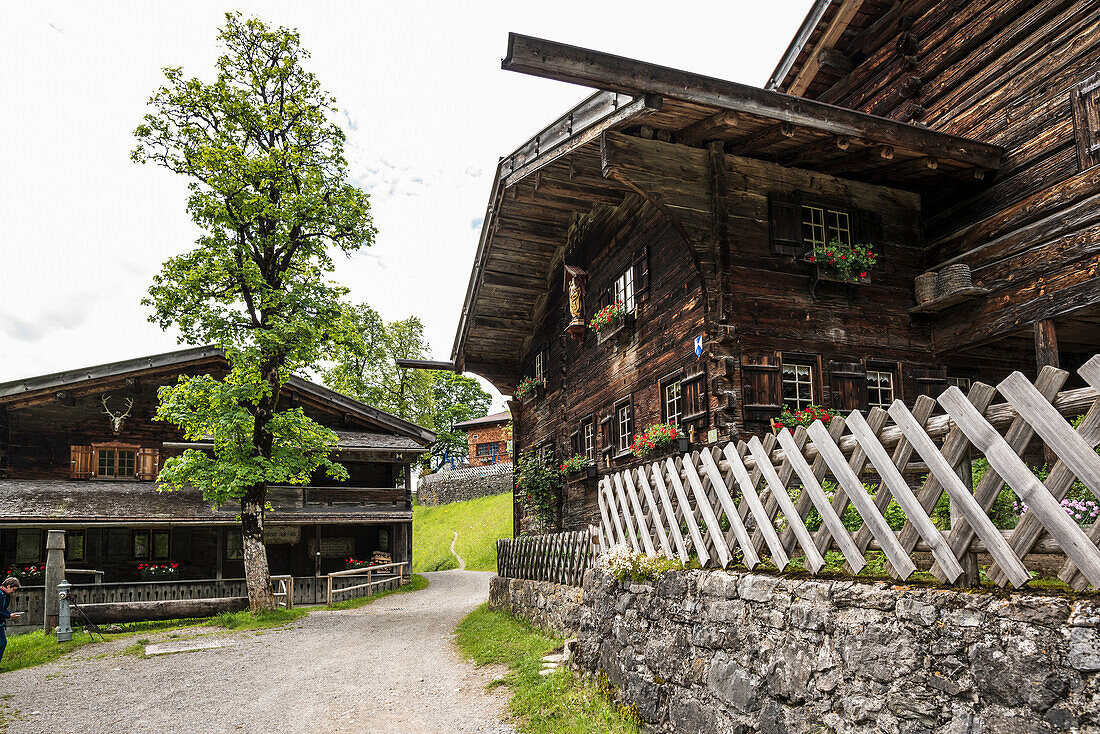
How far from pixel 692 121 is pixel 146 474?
21.7 meters

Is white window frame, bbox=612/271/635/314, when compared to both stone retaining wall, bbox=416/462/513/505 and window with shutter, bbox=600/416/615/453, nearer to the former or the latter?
window with shutter, bbox=600/416/615/453

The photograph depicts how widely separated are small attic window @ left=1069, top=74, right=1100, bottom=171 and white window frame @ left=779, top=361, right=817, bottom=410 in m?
4.66

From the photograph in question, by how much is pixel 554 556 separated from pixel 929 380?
6717 mm

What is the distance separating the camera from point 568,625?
1052cm

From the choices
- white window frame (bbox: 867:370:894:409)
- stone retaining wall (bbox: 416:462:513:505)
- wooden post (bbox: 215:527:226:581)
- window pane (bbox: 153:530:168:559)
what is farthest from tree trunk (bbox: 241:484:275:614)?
stone retaining wall (bbox: 416:462:513:505)

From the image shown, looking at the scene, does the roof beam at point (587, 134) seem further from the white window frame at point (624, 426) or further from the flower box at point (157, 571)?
the flower box at point (157, 571)

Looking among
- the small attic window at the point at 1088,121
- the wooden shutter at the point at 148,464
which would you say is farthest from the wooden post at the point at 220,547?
the small attic window at the point at 1088,121

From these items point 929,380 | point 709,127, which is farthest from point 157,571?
point 929,380

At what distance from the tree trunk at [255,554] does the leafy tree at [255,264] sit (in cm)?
3

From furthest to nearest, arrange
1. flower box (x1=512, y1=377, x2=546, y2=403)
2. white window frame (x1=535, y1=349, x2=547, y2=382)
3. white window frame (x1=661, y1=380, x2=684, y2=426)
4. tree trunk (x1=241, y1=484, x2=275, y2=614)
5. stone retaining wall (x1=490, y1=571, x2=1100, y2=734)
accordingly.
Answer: flower box (x1=512, y1=377, x2=546, y2=403) → white window frame (x1=535, y1=349, x2=547, y2=382) → tree trunk (x1=241, y1=484, x2=275, y2=614) → white window frame (x1=661, y1=380, x2=684, y2=426) → stone retaining wall (x1=490, y1=571, x2=1100, y2=734)

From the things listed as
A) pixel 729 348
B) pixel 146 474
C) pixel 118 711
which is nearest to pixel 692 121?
pixel 729 348

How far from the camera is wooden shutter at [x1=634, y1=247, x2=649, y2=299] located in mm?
13203

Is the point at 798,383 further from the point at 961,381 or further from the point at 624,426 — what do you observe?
the point at 624,426

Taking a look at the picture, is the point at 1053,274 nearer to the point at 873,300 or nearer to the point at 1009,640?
the point at 873,300
